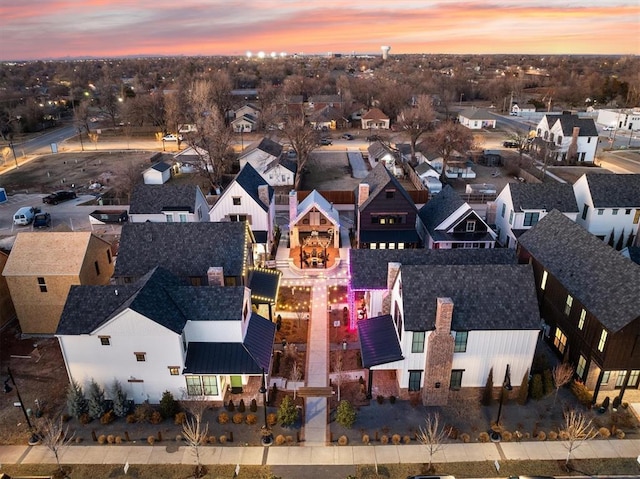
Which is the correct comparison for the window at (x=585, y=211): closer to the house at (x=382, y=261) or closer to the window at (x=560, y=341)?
the house at (x=382, y=261)

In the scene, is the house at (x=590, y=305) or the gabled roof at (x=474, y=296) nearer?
the house at (x=590, y=305)

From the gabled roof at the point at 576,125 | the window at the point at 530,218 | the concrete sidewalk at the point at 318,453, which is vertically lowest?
the concrete sidewalk at the point at 318,453

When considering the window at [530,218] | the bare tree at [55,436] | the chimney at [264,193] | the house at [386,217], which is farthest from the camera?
the chimney at [264,193]

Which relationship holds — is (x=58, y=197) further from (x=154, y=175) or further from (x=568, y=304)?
(x=568, y=304)

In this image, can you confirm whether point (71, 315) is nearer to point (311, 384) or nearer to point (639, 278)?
point (311, 384)

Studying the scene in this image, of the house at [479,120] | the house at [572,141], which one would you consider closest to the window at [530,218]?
the house at [572,141]

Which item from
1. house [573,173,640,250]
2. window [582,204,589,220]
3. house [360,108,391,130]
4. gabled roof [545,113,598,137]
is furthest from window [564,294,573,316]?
house [360,108,391,130]

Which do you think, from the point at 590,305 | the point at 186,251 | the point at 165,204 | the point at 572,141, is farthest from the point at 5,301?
the point at 572,141
